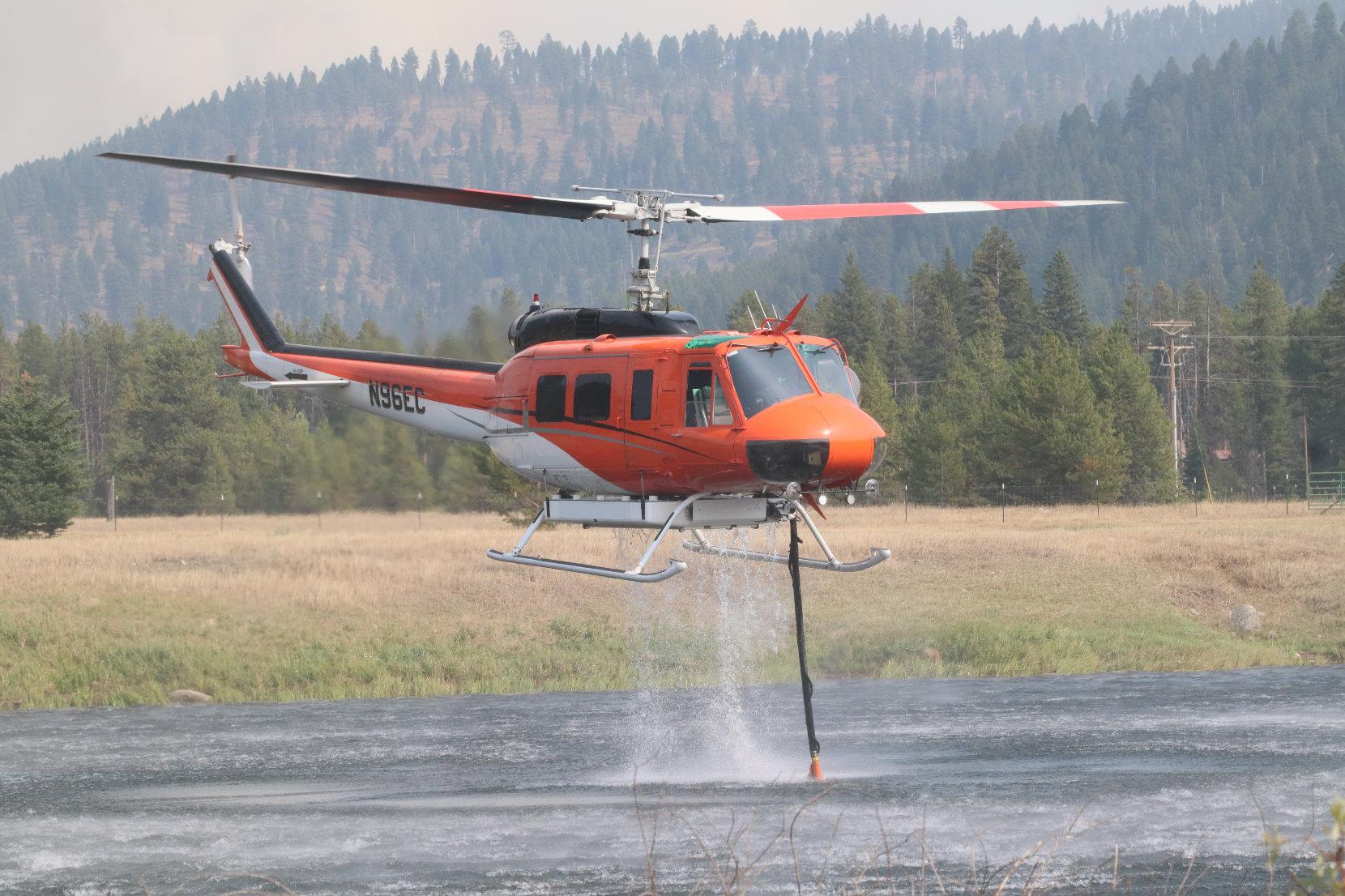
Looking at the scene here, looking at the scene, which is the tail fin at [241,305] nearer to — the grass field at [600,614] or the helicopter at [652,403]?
the helicopter at [652,403]

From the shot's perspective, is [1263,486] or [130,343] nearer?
[1263,486]

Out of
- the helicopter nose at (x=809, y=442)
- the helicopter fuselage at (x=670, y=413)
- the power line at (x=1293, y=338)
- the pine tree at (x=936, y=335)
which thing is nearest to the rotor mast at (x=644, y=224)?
the helicopter fuselage at (x=670, y=413)

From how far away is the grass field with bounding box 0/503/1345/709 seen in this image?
1305 inches

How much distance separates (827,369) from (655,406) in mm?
1936

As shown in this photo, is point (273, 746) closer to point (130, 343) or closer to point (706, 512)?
point (706, 512)

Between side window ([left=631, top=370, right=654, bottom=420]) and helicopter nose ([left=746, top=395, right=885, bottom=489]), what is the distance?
1.40 meters

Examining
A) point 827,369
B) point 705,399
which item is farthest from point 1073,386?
point 705,399

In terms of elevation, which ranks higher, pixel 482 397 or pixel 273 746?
pixel 482 397

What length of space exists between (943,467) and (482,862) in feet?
184

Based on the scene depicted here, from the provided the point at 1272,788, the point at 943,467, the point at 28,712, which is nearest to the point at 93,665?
the point at 28,712

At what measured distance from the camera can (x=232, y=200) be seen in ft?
71.2

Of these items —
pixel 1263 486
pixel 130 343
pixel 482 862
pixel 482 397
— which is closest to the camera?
pixel 482 862

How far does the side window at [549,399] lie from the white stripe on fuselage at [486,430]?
10.9 inches

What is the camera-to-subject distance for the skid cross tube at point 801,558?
57.4ft
